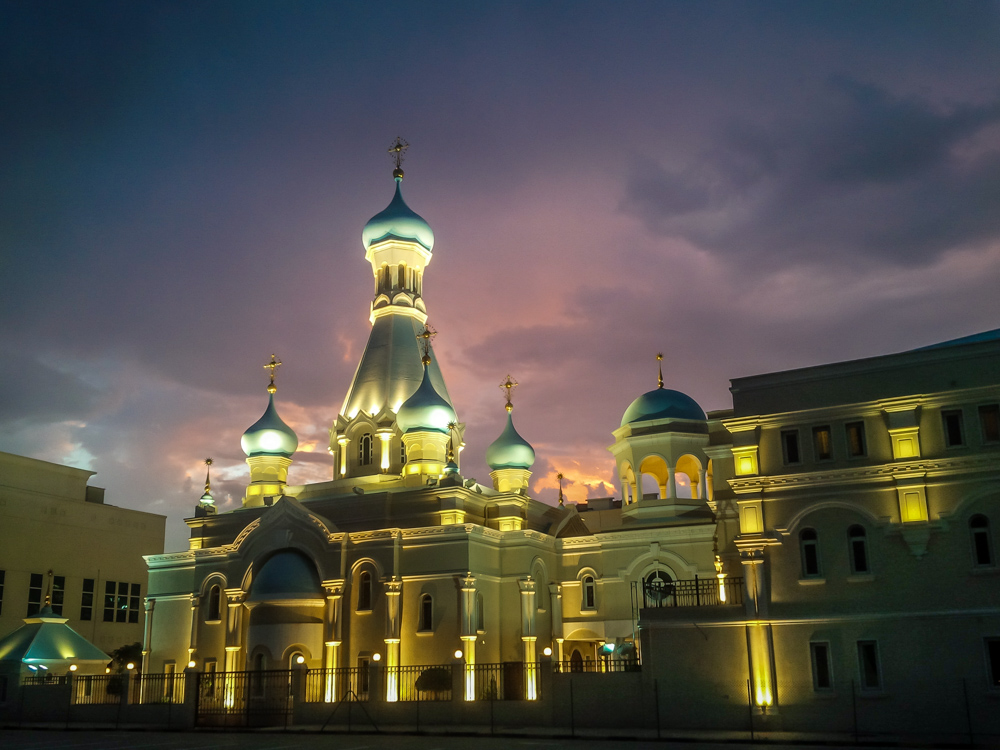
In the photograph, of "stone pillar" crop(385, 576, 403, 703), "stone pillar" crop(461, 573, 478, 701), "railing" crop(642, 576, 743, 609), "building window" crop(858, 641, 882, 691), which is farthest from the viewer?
"stone pillar" crop(385, 576, 403, 703)

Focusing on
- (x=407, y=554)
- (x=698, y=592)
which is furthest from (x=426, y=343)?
(x=698, y=592)

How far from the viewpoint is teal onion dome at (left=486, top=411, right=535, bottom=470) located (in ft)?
129

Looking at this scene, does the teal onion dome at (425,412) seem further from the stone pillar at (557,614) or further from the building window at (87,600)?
the building window at (87,600)

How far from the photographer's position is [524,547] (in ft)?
115

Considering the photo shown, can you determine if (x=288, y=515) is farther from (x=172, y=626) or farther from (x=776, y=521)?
(x=776, y=521)

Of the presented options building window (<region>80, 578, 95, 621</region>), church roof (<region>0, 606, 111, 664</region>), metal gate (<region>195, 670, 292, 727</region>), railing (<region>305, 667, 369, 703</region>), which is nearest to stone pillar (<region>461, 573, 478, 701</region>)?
railing (<region>305, 667, 369, 703</region>)

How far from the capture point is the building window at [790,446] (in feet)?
77.1

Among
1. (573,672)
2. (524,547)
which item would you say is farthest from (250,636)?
(573,672)

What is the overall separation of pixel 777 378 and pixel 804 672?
7.13 meters

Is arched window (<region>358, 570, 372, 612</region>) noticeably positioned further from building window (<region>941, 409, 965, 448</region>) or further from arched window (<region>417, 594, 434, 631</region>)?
building window (<region>941, 409, 965, 448</region>)

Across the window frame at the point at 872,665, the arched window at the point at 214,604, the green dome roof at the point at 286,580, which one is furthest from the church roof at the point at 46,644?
the window frame at the point at 872,665

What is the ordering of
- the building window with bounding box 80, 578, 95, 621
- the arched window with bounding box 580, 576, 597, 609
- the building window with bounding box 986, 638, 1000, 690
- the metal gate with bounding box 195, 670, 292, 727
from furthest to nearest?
the building window with bounding box 80, 578, 95, 621, the arched window with bounding box 580, 576, 597, 609, the metal gate with bounding box 195, 670, 292, 727, the building window with bounding box 986, 638, 1000, 690

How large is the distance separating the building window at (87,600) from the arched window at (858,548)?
4143cm

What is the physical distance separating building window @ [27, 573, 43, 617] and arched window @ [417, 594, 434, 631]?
24948 mm
